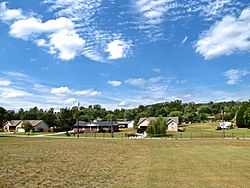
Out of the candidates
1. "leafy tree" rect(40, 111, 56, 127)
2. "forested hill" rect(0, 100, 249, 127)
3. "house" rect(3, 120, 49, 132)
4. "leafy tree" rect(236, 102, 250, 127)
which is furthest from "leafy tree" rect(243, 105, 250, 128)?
"leafy tree" rect(40, 111, 56, 127)

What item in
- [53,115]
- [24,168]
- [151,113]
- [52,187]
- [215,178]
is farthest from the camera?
[151,113]

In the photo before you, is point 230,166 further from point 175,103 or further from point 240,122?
point 175,103

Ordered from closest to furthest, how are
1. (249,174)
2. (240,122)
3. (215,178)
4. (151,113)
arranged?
(215,178)
(249,174)
(240,122)
(151,113)

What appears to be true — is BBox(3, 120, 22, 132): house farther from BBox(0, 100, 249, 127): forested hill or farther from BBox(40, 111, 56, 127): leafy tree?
BBox(40, 111, 56, 127): leafy tree

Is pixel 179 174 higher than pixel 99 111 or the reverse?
the reverse

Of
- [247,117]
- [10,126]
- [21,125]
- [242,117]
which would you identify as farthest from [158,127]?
[10,126]

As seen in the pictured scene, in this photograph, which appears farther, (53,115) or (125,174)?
(53,115)

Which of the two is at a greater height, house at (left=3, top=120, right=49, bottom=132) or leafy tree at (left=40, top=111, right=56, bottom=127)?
leafy tree at (left=40, top=111, right=56, bottom=127)

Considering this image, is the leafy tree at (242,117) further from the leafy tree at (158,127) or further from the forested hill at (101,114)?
the leafy tree at (158,127)

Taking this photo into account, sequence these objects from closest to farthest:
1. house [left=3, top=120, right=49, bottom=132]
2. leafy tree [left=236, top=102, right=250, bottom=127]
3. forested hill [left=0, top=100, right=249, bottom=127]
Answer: leafy tree [left=236, top=102, right=250, bottom=127]
house [left=3, top=120, right=49, bottom=132]
forested hill [left=0, top=100, right=249, bottom=127]

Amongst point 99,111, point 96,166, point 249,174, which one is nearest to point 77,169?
point 96,166

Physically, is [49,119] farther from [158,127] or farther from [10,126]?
[158,127]

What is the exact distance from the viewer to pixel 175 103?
199 metres

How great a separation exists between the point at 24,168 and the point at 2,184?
5187mm
